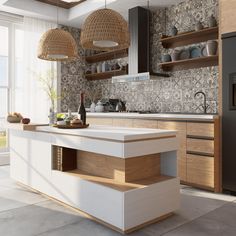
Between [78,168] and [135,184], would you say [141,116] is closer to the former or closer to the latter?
[78,168]

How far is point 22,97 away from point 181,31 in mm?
3275

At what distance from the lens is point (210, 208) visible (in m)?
2.98

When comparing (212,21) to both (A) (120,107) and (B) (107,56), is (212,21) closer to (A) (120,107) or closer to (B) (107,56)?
(A) (120,107)

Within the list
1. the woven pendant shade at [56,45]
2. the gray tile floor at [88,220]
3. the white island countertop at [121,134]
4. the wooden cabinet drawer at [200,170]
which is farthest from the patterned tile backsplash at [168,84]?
the white island countertop at [121,134]

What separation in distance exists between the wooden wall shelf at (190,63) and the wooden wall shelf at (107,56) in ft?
3.89

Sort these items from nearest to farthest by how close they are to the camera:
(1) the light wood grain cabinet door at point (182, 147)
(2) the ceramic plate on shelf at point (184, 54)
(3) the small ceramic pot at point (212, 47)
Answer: (1) the light wood grain cabinet door at point (182, 147) < (3) the small ceramic pot at point (212, 47) < (2) the ceramic plate on shelf at point (184, 54)

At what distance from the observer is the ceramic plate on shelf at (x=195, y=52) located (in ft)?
14.8

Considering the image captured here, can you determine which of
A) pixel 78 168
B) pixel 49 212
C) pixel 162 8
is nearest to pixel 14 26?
pixel 162 8

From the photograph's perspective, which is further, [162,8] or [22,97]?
[22,97]

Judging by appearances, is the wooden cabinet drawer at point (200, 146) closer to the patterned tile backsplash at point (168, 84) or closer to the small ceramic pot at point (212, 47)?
the patterned tile backsplash at point (168, 84)

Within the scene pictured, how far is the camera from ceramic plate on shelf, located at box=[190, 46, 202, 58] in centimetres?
451

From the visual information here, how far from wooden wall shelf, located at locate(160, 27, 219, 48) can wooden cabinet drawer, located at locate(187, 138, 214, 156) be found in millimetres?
1689

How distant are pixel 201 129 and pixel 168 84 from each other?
5.40 feet

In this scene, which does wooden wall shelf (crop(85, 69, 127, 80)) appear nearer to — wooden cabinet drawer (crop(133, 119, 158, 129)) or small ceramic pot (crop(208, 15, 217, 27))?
wooden cabinet drawer (crop(133, 119, 158, 129))
